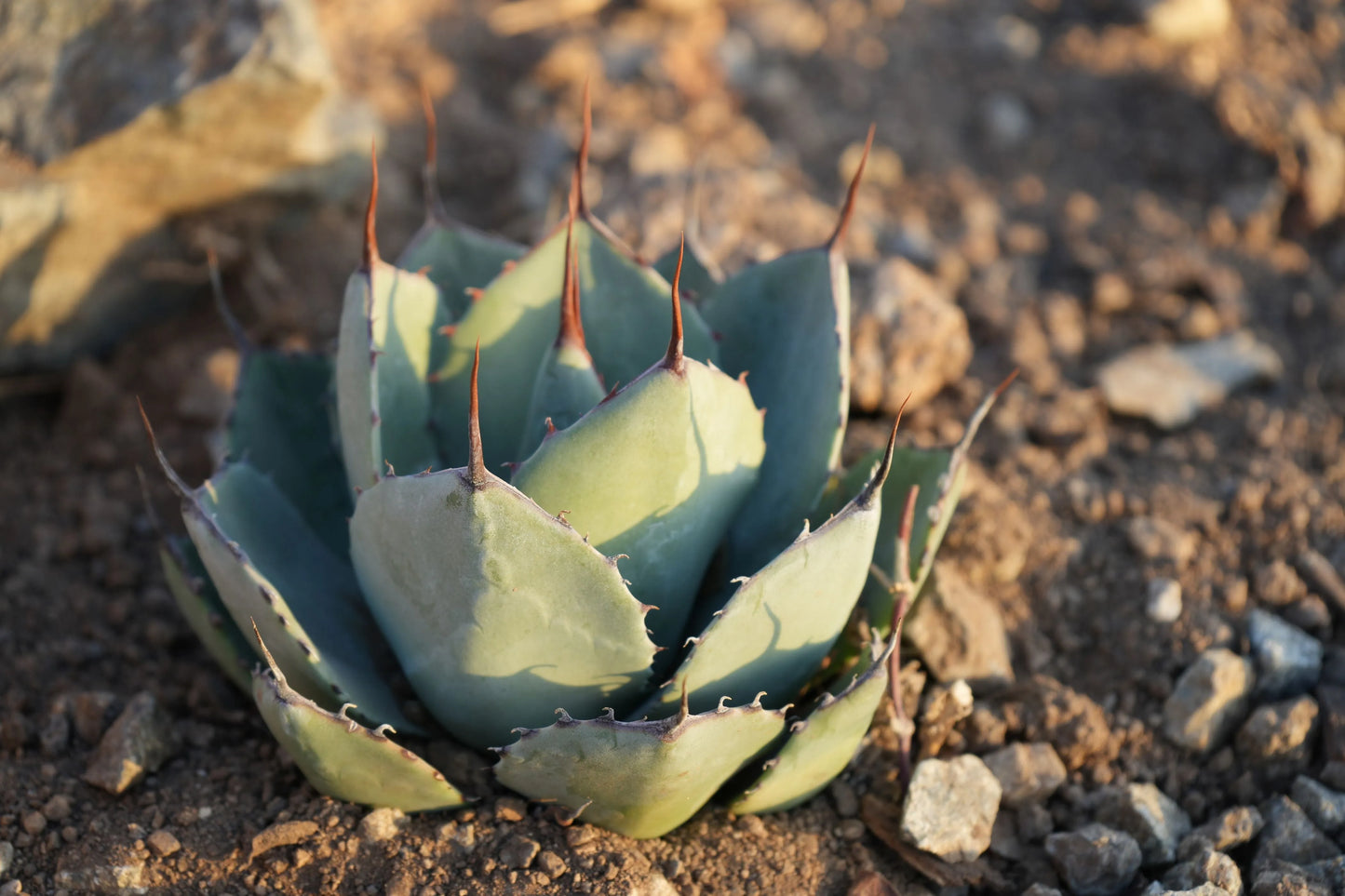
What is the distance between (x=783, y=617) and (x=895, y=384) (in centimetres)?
130

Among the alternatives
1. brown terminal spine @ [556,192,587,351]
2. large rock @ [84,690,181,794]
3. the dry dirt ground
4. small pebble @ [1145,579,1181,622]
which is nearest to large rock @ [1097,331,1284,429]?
the dry dirt ground

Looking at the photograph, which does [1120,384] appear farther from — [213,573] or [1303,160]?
[213,573]

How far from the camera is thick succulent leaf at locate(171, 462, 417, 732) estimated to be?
190cm

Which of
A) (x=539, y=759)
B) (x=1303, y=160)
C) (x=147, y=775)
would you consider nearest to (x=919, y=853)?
(x=539, y=759)

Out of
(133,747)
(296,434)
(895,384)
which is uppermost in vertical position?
(296,434)

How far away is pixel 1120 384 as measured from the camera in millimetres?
3191

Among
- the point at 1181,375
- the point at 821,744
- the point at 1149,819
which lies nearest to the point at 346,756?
the point at 821,744

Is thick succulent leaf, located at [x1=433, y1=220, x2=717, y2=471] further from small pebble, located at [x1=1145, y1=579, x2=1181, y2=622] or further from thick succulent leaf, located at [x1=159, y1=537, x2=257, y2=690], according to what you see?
small pebble, located at [x1=1145, y1=579, x2=1181, y2=622]

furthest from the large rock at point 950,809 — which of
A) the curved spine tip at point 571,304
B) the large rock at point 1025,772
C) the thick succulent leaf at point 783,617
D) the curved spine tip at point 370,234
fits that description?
the curved spine tip at point 370,234

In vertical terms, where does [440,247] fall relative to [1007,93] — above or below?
above

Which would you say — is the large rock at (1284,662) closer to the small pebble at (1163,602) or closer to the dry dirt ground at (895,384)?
the dry dirt ground at (895,384)

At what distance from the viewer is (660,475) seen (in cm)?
183

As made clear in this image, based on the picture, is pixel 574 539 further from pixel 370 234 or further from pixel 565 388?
pixel 370 234

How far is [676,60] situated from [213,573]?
2872 mm
